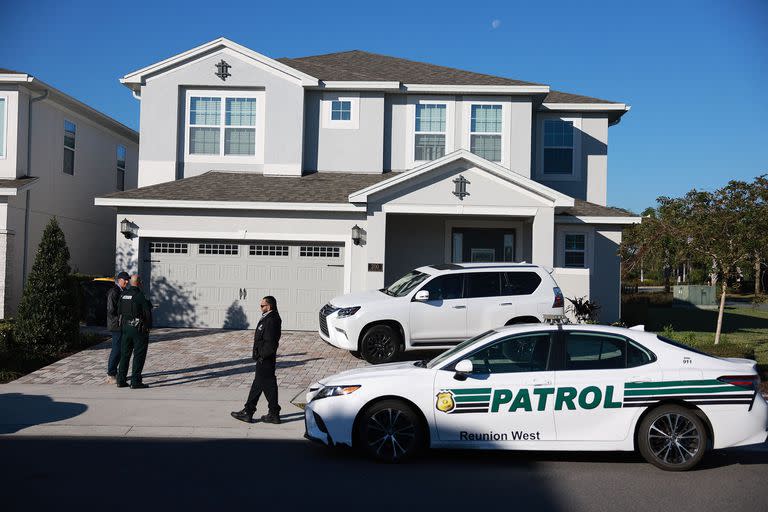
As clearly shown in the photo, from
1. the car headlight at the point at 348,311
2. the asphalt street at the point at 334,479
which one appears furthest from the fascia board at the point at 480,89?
the asphalt street at the point at 334,479

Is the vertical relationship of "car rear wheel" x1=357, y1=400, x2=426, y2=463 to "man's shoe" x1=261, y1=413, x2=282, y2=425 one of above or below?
above

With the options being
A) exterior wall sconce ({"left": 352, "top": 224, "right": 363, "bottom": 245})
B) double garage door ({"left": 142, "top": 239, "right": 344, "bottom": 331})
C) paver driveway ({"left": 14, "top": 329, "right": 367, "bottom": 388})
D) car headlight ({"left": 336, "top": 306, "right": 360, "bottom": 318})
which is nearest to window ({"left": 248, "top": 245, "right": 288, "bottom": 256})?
double garage door ({"left": 142, "top": 239, "right": 344, "bottom": 331})

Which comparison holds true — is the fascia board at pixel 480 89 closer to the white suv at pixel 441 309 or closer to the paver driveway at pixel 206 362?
the white suv at pixel 441 309

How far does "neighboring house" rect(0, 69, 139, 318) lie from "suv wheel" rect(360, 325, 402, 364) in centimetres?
1008

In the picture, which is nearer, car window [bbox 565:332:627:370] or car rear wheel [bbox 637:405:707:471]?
car rear wheel [bbox 637:405:707:471]

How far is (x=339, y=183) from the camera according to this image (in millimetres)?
18094

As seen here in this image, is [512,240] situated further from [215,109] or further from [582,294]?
[215,109]

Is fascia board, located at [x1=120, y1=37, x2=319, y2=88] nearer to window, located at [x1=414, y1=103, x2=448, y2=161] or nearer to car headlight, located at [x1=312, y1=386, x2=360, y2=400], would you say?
window, located at [x1=414, y1=103, x2=448, y2=161]

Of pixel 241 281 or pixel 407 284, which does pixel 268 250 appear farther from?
pixel 407 284

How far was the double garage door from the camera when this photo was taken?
16859 mm

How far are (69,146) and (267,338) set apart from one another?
14753mm

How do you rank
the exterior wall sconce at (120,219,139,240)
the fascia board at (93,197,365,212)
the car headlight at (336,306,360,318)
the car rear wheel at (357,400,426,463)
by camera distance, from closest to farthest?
the car rear wheel at (357,400,426,463) → the car headlight at (336,306,360,318) → the fascia board at (93,197,365,212) → the exterior wall sconce at (120,219,139,240)

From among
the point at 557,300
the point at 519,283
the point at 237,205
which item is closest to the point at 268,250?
the point at 237,205

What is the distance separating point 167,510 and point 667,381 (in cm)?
493
